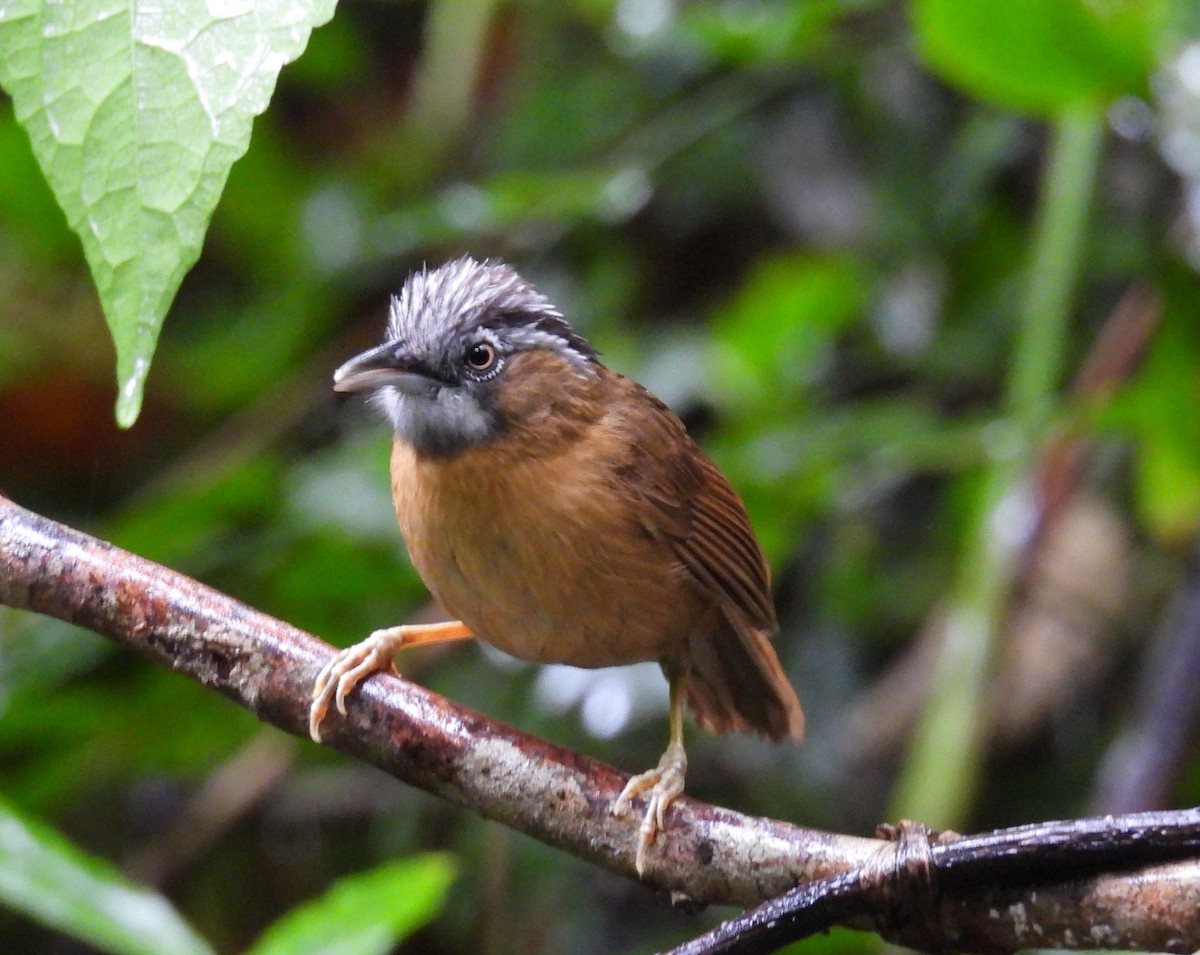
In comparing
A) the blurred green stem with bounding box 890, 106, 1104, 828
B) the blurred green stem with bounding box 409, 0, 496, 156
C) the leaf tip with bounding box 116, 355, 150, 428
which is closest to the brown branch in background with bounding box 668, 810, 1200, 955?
the leaf tip with bounding box 116, 355, 150, 428

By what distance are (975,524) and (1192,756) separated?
29.7 inches

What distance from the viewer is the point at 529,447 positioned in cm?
214

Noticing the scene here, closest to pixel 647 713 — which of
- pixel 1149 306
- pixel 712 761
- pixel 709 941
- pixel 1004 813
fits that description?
pixel 712 761

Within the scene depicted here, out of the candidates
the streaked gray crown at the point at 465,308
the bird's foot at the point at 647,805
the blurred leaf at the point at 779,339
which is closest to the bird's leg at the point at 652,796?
the bird's foot at the point at 647,805

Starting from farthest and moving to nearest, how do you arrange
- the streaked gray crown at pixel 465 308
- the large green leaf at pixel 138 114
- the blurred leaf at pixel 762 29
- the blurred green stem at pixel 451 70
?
1. the blurred green stem at pixel 451 70
2. the blurred leaf at pixel 762 29
3. the streaked gray crown at pixel 465 308
4. the large green leaf at pixel 138 114

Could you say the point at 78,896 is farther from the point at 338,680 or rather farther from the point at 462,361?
the point at 462,361

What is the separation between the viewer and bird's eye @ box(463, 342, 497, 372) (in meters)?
2.13

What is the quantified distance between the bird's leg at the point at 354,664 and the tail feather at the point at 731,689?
1.46 feet

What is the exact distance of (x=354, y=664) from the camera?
190cm

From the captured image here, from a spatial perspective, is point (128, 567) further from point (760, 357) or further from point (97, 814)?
point (97, 814)

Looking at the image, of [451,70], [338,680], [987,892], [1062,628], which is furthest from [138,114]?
[451,70]

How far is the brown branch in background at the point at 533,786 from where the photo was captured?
→ 130 centimetres

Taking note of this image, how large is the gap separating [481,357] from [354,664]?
1.70 ft

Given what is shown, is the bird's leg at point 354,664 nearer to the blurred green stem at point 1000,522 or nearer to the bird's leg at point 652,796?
the bird's leg at point 652,796
